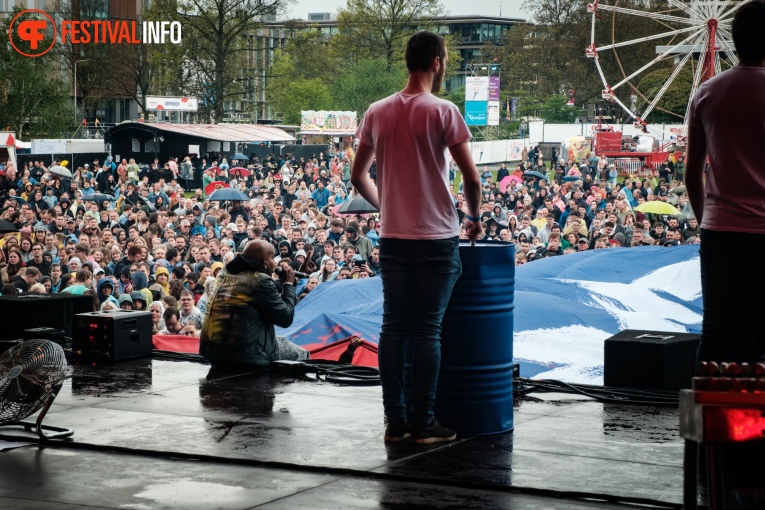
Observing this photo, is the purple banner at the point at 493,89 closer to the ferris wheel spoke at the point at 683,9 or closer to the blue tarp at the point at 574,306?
the ferris wheel spoke at the point at 683,9

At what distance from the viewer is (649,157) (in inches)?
2015

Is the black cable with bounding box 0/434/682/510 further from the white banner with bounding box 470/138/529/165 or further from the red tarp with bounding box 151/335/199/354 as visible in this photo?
the white banner with bounding box 470/138/529/165

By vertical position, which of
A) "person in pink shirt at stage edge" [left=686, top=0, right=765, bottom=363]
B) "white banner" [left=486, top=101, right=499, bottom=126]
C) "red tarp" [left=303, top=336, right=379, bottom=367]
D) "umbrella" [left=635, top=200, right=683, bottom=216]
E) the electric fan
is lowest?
"red tarp" [left=303, top=336, right=379, bottom=367]

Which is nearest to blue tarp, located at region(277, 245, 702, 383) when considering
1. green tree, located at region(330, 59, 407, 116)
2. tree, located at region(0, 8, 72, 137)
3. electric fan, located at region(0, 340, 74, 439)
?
electric fan, located at region(0, 340, 74, 439)

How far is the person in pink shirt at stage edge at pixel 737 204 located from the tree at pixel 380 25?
7316cm

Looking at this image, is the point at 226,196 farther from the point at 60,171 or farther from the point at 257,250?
the point at 257,250

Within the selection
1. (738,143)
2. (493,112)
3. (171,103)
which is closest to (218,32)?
(171,103)

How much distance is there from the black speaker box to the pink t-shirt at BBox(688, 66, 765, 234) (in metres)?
2.34

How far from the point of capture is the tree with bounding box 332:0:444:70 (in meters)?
78.2

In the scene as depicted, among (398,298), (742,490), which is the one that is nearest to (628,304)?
(398,298)

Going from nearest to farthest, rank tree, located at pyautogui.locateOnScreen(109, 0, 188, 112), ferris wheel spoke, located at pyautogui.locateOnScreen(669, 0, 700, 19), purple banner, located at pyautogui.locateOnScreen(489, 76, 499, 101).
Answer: ferris wheel spoke, located at pyautogui.locateOnScreen(669, 0, 700, 19) < purple banner, located at pyautogui.locateOnScreen(489, 76, 499, 101) < tree, located at pyautogui.locateOnScreen(109, 0, 188, 112)

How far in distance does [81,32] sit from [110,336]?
68.2 meters

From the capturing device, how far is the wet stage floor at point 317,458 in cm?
441

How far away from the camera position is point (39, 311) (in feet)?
29.7
